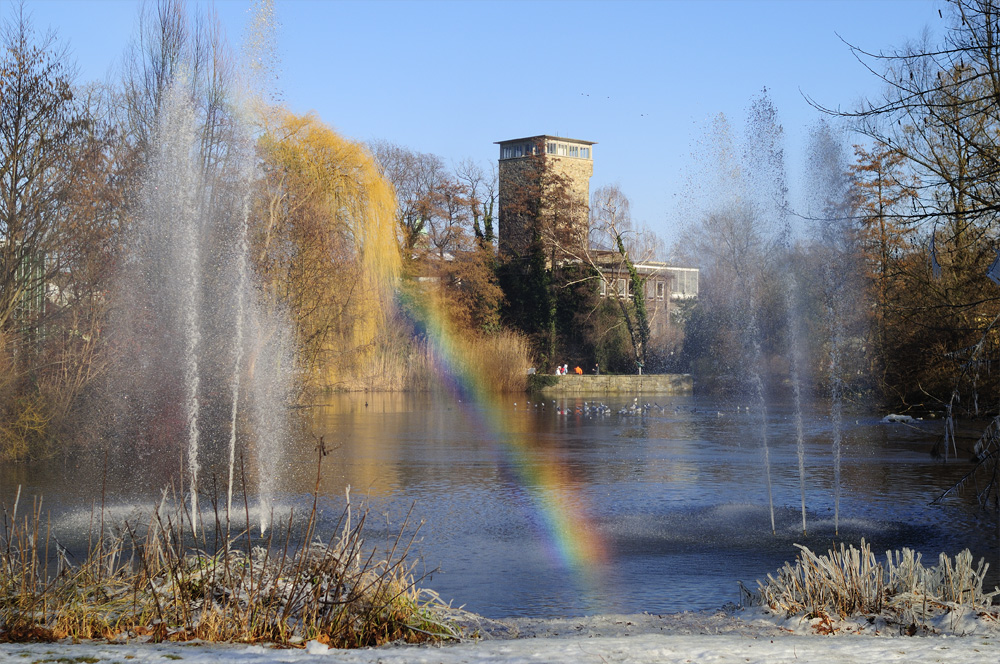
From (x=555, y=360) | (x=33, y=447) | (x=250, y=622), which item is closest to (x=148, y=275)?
(x=33, y=447)

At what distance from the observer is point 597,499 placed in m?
12.9

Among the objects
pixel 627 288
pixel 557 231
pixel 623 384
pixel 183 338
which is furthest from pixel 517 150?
pixel 183 338

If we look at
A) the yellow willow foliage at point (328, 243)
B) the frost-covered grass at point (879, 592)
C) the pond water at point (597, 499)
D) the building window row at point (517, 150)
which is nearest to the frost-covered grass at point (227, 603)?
the pond water at point (597, 499)

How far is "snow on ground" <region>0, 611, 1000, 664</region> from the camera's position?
13.8ft

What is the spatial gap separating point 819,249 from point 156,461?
2691 cm

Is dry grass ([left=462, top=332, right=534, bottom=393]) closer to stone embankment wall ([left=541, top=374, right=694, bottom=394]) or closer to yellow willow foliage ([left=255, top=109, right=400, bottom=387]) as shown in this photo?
stone embankment wall ([left=541, top=374, right=694, bottom=394])

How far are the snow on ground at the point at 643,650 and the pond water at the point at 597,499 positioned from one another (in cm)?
74

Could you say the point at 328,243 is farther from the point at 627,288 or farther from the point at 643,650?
the point at 627,288

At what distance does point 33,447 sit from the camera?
16344mm

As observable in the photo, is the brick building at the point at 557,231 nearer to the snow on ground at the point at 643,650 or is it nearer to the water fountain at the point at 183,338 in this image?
the water fountain at the point at 183,338

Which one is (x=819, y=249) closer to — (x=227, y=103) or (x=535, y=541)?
(x=227, y=103)

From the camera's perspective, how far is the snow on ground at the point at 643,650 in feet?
13.8

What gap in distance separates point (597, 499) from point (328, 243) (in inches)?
759

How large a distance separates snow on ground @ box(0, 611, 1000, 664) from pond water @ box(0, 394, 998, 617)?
74cm
